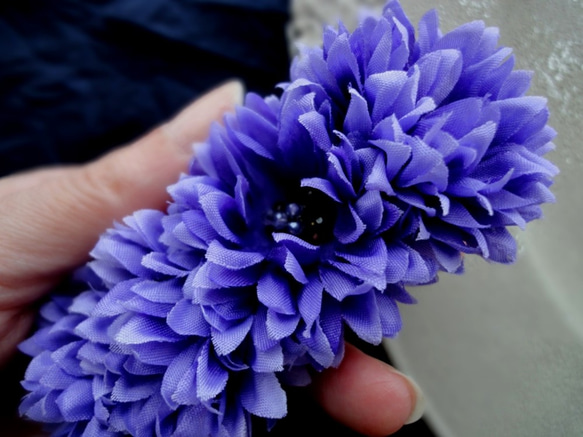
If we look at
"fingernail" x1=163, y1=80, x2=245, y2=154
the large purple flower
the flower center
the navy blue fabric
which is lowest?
the navy blue fabric

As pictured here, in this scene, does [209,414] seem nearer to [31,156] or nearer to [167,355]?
[167,355]

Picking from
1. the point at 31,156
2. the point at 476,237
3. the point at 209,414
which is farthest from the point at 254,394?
the point at 31,156

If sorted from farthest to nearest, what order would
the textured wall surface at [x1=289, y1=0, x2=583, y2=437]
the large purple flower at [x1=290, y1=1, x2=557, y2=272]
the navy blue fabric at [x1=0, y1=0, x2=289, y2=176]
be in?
the navy blue fabric at [x1=0, y1=0, x2=289, y2=176] → the textured wall surface at [x1=289, y1=0, x2=583, y2=437] → the large purple flower at [x1=290, y1=1, x2=557, y2=272]

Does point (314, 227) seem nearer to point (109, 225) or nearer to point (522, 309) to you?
point (109, 225)

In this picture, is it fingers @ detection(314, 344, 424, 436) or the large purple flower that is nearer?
the large purple flower

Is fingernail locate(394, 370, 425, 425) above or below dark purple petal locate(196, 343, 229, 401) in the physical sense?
below

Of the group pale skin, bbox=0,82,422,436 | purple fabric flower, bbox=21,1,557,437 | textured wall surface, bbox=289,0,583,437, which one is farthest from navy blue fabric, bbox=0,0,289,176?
purple fabric flower, bbox=21,1,557,437

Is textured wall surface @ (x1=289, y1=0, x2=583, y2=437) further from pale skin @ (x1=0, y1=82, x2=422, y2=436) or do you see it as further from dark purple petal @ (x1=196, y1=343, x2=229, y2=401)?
dark purple petal @ (x1=196, y1=343, x2=229, y2=401)
